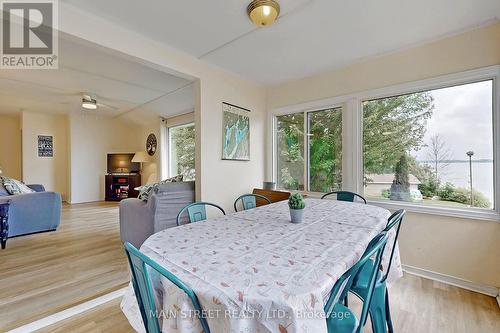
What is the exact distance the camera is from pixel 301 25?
2141 mm

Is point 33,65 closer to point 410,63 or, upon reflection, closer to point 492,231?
point 410,63

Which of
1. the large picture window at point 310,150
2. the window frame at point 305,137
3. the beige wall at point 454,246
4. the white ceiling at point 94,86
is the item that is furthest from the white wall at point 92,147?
the beige wall at point 454,246

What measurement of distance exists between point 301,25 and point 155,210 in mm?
2460

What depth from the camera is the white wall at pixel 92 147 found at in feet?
20.1

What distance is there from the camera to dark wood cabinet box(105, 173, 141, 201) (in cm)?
654

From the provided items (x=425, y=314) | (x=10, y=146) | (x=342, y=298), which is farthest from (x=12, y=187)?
(x=425, y=314)

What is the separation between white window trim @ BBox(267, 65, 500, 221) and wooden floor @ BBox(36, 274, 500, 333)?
2.44 feet

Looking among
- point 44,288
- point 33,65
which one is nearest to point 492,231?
point 44,288

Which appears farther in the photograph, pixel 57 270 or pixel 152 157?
pixel 152 157

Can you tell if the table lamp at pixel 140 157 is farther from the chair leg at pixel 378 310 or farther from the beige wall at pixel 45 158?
the chair leg at pixel 378 310

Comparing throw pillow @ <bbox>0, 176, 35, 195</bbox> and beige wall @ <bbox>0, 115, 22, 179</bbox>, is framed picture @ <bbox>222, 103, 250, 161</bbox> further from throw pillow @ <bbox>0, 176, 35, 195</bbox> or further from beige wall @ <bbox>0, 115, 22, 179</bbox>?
beige wall @ <bbox>0, 115, 22, 179</bbox>

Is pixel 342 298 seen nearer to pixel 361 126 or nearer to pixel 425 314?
pixel 425 314

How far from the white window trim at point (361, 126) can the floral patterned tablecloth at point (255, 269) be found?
119 cm

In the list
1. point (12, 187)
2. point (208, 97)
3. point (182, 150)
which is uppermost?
point (208, 97)
